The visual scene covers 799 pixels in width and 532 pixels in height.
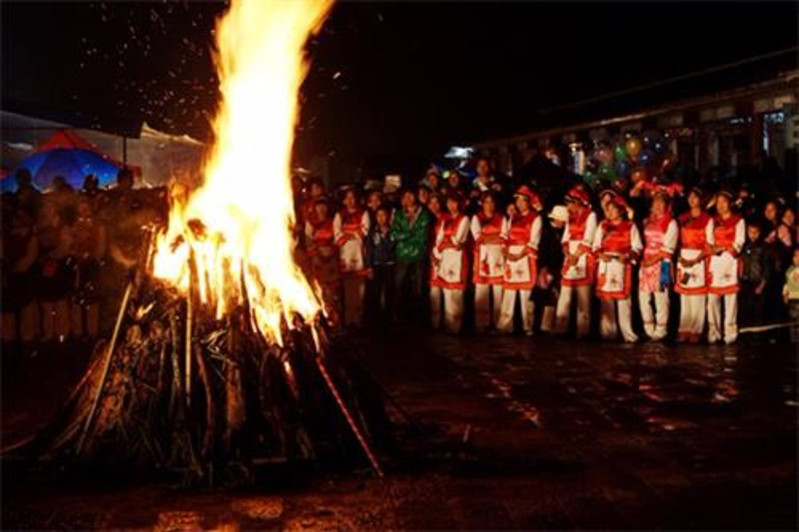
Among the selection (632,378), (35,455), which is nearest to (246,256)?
(35,455)

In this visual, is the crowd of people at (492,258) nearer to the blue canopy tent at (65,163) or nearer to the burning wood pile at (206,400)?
the burning wood pile at (206,400)

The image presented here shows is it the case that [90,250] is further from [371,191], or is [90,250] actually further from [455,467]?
[455,467]

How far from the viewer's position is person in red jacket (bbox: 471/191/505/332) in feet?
49.0

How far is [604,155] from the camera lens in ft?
68.0

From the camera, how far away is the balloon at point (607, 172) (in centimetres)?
2023

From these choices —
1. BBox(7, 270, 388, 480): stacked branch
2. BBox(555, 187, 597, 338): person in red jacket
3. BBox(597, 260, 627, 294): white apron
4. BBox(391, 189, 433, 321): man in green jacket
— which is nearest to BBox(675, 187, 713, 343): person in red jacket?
BBox(597, 260, 627, 294): white apron

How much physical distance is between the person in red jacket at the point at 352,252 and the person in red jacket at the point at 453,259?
1.24m

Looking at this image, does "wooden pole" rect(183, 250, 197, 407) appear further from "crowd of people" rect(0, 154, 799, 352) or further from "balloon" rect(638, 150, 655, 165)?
"balloon" rect(638, 150, 655, 165)

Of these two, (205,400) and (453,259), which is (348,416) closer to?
(205,400)

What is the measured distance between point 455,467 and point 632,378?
422cm

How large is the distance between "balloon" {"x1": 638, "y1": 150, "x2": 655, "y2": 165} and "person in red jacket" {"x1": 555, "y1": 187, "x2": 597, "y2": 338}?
5.33 m

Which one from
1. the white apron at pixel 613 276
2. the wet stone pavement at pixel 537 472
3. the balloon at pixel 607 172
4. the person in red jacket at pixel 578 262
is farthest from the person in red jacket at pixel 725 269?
the balloon at pixel 607 172

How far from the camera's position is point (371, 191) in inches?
660

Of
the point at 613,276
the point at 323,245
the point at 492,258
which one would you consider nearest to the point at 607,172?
the point at 492,258
